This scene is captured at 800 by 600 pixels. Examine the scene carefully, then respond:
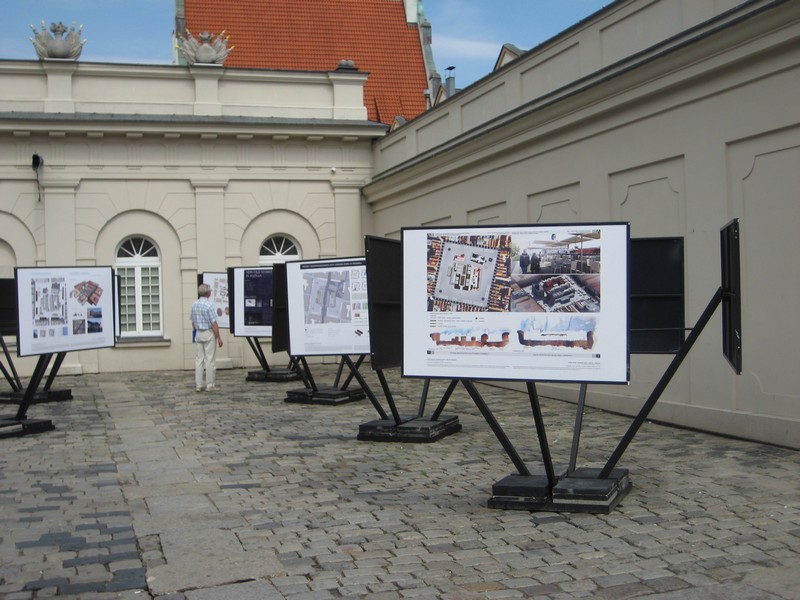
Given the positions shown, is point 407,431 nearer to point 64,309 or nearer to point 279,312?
point 279,312

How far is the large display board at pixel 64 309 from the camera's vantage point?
1262 centimetres

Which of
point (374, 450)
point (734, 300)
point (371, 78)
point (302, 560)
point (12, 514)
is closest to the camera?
point (302, 560)

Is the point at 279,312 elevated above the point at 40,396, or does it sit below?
above

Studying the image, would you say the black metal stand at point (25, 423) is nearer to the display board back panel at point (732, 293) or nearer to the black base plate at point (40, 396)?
the black base plate at point (40, 396)

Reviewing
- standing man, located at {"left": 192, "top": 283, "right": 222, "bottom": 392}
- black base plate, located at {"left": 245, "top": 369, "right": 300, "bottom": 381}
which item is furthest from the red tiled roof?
standing man, located at {"left": 192, "top": 283, "right": 222, "bottom": 392}

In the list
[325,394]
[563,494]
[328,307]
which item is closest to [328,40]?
[325,394]

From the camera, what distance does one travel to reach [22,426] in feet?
40.1

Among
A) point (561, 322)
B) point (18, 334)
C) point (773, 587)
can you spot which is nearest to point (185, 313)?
point (18, 334)

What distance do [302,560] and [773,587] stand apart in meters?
2.72

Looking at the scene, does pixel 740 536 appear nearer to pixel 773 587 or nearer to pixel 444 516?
pixel 773 587

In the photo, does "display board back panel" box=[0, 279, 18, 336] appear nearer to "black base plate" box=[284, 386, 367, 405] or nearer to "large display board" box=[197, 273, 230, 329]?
"large display board" box=[197, 273, 230, 329]

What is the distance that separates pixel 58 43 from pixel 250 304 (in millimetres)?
8751

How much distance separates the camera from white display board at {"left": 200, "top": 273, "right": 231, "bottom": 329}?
70.2ft

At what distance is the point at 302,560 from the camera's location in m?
6.03
